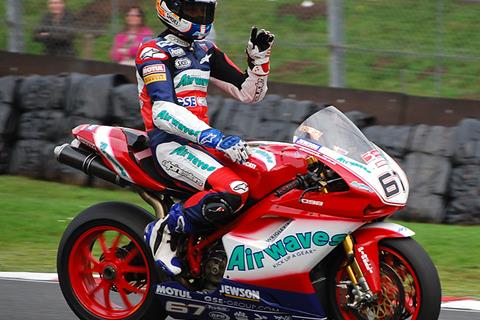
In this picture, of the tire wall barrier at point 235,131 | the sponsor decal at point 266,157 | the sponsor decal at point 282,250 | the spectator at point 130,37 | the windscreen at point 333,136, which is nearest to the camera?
the sponsor decal at point 282,250

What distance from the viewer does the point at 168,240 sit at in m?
5.76

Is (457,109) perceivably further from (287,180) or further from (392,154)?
(287,180)

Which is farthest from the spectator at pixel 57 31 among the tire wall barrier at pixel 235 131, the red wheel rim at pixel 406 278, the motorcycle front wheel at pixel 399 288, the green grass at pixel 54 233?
the red wheel rim at pixel 406 278

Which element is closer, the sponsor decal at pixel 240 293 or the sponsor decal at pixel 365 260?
the sponsor decal at pixel 365 260

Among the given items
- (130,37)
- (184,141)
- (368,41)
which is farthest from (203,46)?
(130,37)

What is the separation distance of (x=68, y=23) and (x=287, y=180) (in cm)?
664

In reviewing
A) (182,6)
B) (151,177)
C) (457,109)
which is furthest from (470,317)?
(457,109)

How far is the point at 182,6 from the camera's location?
231 inches

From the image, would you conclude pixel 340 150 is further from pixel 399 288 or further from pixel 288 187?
pixel 399 288

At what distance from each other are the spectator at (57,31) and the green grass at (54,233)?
173 centimetres

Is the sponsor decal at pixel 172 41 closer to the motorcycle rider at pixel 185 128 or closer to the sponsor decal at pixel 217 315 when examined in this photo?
the motorcycle rider at pixel 185 128

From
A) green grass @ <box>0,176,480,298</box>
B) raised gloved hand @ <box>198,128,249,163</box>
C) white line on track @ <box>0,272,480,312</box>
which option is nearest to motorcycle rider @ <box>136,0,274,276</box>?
raised gloved hand @ <box>198,128,249,163</box>

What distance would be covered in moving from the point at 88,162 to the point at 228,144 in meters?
1.02

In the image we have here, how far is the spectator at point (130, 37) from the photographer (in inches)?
443
